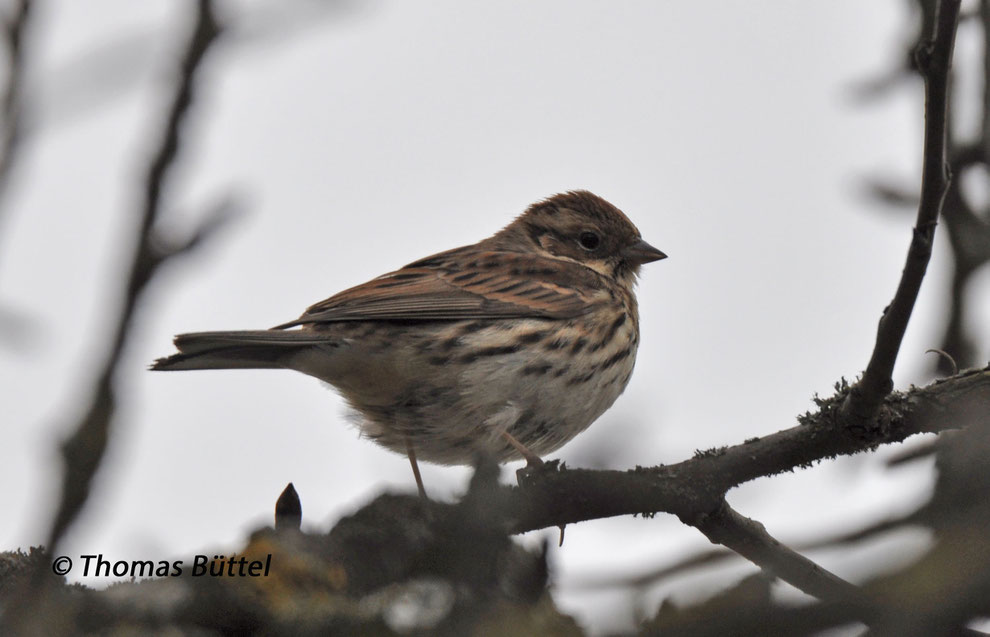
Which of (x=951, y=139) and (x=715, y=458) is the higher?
(x=951, y=139)

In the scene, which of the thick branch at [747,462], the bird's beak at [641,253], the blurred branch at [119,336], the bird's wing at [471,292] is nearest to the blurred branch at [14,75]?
the blurred branch at [119,336]

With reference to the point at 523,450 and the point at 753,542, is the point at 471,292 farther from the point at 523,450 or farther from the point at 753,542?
the point at 753,542

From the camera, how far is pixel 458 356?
6.77 metres

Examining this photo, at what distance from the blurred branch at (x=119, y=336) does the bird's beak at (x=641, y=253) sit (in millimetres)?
6755

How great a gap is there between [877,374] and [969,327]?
7.20 feet

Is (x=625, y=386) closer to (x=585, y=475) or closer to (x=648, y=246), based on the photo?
(x=648, y=246)

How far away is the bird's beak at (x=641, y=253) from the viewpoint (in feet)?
28.1

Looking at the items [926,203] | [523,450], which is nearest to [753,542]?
[926,203]

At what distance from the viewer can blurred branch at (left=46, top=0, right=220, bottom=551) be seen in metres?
1.82

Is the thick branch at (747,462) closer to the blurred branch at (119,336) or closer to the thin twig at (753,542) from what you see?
the thin twig at (753,542)

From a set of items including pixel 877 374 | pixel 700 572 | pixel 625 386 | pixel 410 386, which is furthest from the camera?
pixel 625 386

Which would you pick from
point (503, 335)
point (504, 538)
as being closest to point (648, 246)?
point (503, 335)

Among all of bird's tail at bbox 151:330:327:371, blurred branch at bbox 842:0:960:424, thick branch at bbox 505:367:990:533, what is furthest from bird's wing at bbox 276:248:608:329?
blurred branch at bbox 842:0:960:424

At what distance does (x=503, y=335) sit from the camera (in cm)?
703
